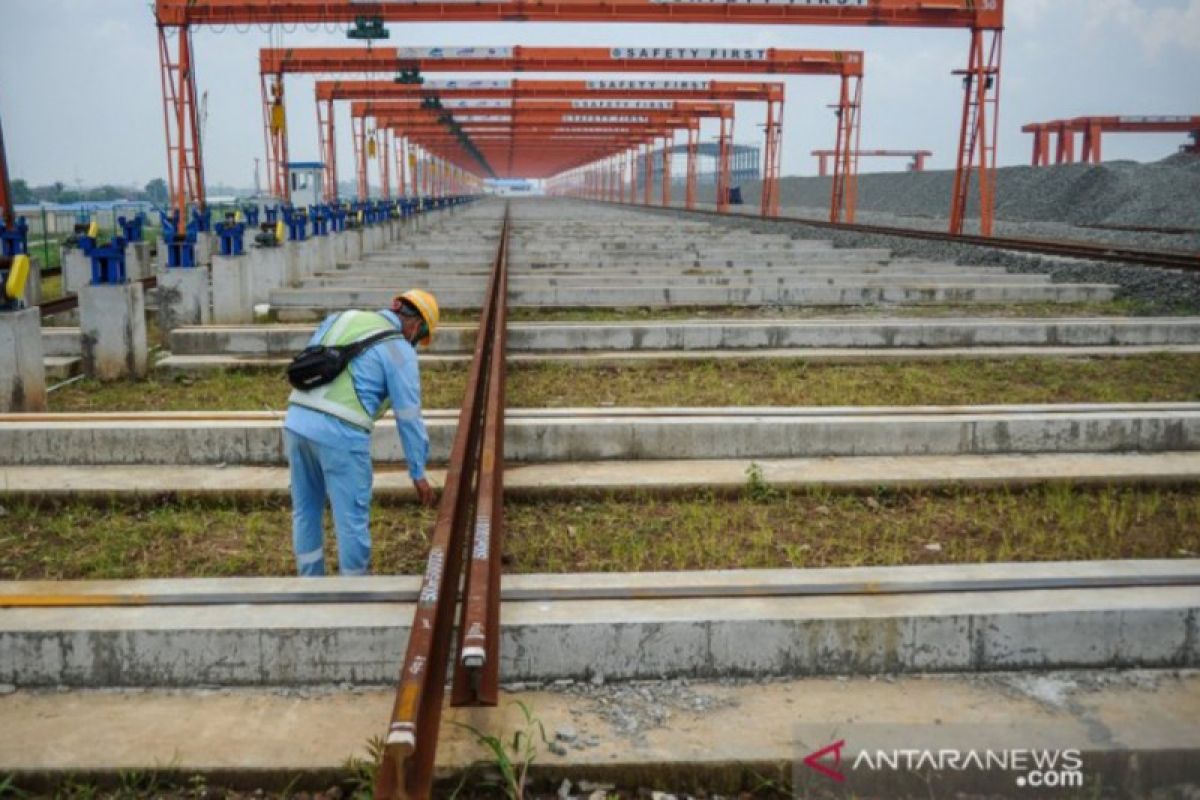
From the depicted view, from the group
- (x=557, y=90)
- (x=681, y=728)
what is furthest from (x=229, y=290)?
(x=557, y=90)

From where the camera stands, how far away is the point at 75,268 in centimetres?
1354

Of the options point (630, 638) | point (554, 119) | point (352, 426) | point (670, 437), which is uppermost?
point (554, 119)

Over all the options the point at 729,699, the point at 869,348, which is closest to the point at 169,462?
the point at 729,699

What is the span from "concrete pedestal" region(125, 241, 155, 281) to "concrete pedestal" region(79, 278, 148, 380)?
7434mm

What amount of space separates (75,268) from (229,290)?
4117 mm

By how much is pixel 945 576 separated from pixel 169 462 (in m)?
4.30

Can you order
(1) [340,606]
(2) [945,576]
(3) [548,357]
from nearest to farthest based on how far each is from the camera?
(1) [340,606]
(2) [945,576]
(3) [548,357]

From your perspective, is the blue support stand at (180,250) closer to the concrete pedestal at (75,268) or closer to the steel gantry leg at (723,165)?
the concrete pedestal at (75,268)

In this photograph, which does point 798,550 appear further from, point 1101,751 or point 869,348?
point 869,348

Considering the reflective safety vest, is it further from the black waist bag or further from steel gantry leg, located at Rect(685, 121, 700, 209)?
steel gantry leg, located at Rect(685, 121, 700, 209)

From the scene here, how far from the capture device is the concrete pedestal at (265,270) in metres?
11.7

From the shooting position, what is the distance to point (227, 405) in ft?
23.7

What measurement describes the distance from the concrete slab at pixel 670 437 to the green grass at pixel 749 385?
103 cm

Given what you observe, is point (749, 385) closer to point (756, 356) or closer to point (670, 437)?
point (756, 356)
